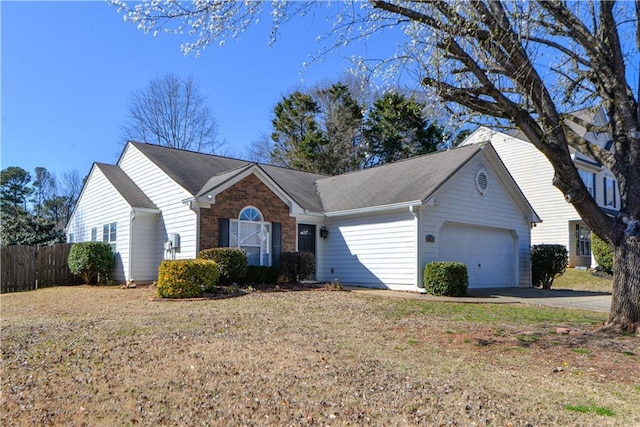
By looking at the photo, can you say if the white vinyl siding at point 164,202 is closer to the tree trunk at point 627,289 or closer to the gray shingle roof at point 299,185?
the gray shingle roof at point 299,185

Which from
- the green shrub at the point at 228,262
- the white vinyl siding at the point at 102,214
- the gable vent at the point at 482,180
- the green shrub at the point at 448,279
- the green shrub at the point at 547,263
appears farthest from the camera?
the green shrub at the point at 547,263

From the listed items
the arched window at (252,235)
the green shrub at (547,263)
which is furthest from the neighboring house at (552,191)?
the arched window at (252,235)

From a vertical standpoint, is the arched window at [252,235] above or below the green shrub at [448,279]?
above

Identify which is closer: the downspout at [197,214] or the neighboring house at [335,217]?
the downspout at [197,214]

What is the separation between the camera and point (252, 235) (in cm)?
1642

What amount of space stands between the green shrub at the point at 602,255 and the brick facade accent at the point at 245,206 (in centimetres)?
1525

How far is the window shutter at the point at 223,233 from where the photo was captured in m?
15.5

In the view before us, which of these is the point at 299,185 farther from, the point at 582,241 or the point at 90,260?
the point at 582,241

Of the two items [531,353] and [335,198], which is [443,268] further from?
[531,353]

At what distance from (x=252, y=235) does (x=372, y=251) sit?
13.6 feet

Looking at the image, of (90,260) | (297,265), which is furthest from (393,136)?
(90,260)

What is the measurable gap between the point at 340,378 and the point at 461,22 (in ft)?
20.1

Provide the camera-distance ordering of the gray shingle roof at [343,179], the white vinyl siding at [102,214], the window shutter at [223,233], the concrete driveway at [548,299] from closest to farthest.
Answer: the concrete driveway at [548,299] → the window shutter at [223,233] → the gray shingle roof at [343,179] → the white vinyl siding at [102,214]

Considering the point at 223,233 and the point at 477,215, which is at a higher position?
the point at 477,215
